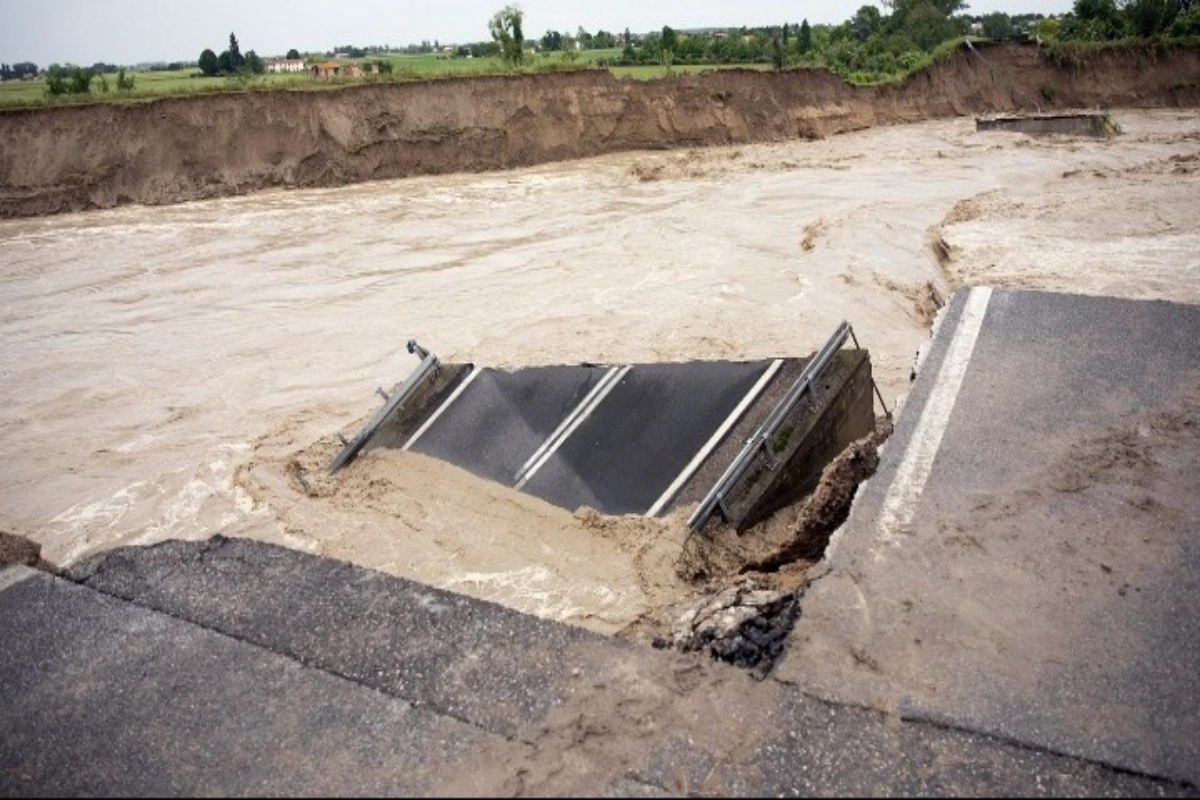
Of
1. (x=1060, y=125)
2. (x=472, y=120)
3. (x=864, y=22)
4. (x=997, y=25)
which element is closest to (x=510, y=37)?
(x=472, y=120)

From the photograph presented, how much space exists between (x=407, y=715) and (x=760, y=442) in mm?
3071

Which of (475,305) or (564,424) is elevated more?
(564,424)

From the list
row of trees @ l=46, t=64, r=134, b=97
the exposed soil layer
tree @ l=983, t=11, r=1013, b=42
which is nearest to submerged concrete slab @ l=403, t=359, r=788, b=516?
the exposed soil layer

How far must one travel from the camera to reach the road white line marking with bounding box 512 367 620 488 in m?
6.45

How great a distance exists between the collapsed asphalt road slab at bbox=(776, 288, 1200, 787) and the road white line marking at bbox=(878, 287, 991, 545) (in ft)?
0.05

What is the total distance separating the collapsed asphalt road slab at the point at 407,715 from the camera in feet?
9.12

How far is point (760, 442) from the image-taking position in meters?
5.40

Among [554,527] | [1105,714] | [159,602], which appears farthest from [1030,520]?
[159,602]

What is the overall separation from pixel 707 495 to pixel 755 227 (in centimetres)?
1293

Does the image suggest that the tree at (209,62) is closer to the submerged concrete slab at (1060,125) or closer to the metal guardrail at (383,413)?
the submerged concrete slab at (1060,125)

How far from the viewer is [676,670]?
10.8ft

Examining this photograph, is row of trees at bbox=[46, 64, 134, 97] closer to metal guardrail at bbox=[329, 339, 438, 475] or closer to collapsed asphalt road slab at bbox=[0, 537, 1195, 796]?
metal guardrail at bbox=[329, 339, 438, 475]

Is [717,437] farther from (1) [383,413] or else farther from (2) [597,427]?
(1) [383,413]

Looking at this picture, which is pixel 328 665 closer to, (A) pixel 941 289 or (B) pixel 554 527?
(B) pixel 554 527
